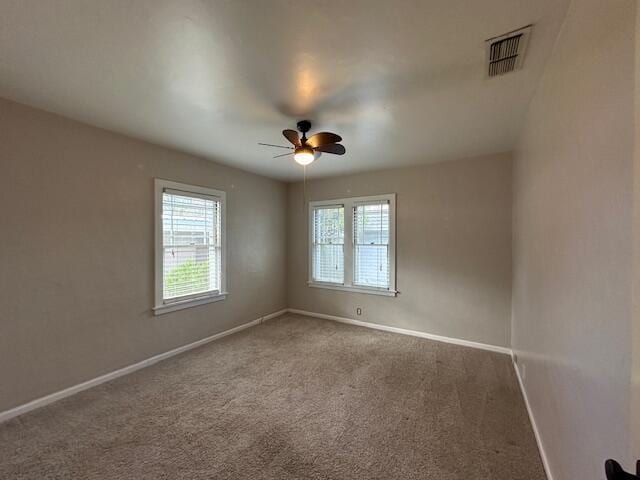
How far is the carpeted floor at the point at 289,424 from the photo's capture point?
5.68ft

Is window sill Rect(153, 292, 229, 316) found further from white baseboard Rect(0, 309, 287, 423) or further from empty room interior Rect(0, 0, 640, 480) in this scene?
white baseboard Rect(0, 309, 287, 423)

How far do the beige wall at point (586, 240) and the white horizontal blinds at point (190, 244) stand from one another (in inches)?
147

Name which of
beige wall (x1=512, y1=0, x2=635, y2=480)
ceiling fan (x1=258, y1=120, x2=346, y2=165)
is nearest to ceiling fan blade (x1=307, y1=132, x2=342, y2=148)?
ceiling fan (x1=258, y1=120, x2=346, y2=165)

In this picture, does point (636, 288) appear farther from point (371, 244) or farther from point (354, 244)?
point (354, 244)

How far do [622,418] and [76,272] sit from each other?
375 cm

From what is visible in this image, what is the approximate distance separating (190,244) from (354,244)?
2.58 metres

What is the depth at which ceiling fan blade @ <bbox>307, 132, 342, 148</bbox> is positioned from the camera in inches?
92.2

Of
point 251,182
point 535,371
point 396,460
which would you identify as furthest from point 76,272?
point 535,371

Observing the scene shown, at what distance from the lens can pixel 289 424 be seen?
2139 millimetres

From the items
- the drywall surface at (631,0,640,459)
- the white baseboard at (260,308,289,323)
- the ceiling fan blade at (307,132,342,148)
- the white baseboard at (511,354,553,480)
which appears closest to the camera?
the drywall surface at (631,0,640,459)

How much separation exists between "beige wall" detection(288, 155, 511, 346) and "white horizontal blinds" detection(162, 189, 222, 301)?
2.23 metres

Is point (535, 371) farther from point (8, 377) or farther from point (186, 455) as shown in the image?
point (8, 377)

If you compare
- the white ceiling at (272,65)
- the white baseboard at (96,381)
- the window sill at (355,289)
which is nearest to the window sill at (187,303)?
the white baseboard at (96,381)

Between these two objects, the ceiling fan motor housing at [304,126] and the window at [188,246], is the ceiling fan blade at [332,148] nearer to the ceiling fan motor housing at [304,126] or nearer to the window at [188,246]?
the ceiling fan motor housing at [304,126]
